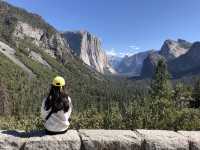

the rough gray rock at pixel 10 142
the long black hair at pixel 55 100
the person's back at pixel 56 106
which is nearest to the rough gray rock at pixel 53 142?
the rough gray rock at pixel 10 142

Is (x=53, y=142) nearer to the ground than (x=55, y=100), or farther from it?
nearer to the ground

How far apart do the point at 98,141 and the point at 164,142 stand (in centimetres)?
145

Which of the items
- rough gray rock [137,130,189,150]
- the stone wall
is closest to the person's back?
the stone wall

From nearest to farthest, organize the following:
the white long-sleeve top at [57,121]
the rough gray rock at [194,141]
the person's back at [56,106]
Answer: the rough gray rock at [194,141], the white long-sleeve top at [57,121], the person's back at [56,106]

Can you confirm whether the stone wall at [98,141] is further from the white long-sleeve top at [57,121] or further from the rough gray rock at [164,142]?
the white long-sleeve top at [57,121]

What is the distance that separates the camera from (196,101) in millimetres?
90875

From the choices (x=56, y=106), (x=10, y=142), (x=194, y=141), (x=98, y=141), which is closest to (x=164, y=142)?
(x=194, y=141)

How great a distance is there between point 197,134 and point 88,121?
7612 mm

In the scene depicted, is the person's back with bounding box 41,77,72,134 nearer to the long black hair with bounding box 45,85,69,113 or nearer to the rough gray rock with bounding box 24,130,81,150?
the long black hair with bounding box 45,85,69,113

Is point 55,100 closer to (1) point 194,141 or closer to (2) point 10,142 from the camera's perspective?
(2) point 10,142

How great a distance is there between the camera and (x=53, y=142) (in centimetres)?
801

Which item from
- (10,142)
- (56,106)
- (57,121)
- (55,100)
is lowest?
(10,142)

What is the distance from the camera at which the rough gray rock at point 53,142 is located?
796 centimetres

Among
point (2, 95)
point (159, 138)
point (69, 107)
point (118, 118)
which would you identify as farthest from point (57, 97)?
point (2, 95)
